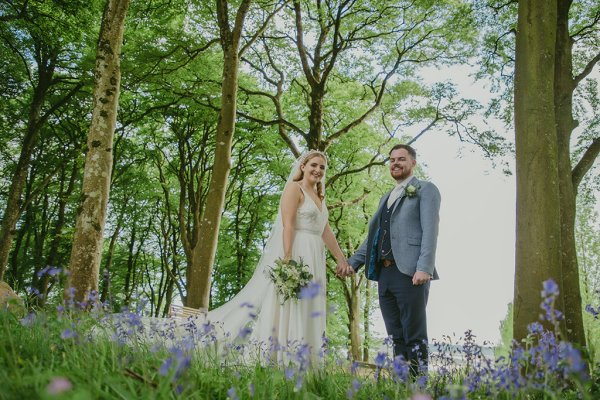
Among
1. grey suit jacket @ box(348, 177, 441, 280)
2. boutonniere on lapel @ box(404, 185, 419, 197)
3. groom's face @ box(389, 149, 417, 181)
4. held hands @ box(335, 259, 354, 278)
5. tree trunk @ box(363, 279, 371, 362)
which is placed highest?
groom's face @ box(389, 149, 417, 181)

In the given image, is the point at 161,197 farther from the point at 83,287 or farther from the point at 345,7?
the point at 83,287

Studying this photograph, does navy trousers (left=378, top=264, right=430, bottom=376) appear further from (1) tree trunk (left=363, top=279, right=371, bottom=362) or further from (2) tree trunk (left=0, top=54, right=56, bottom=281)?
(1) tree trunk (left=363, top=279, right=371, bottom=362)

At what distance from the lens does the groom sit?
5238mm

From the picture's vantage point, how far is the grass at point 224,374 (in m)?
1.77

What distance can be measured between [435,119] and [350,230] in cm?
685

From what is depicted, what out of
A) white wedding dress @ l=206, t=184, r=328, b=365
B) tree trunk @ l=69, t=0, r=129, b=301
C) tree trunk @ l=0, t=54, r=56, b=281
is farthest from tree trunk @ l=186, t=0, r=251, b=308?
tree trunk @ l=0, t=54, r=56, b=281

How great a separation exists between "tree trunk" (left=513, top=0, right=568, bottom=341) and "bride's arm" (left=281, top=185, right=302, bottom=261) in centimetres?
288

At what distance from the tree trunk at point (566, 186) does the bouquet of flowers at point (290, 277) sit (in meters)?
4.34

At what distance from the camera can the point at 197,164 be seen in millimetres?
20859

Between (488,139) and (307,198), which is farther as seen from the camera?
(488,139)

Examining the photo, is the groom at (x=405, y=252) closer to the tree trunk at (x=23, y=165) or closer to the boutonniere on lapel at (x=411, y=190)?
the boutonniere on lapel at (x=411, y=190)

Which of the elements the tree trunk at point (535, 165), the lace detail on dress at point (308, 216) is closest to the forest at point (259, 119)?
the tree trunk at point (535, 165)

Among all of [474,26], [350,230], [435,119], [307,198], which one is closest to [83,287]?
[307,198]

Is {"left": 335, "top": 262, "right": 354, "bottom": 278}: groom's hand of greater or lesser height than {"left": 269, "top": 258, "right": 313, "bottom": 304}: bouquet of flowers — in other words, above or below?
above
